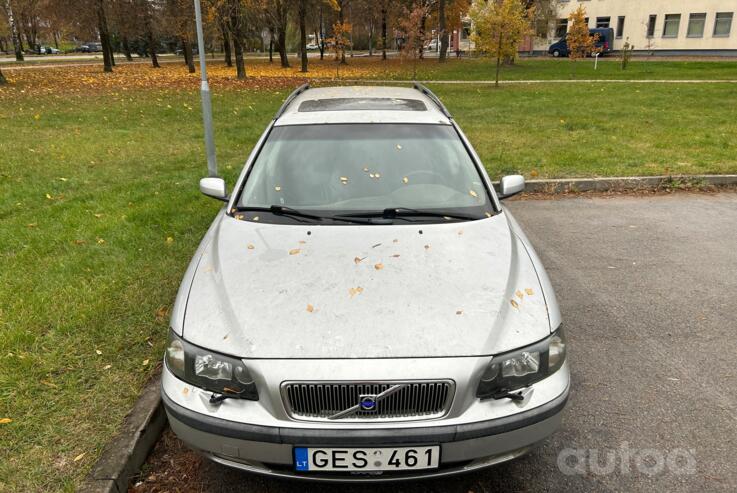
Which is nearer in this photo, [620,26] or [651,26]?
[651,26]

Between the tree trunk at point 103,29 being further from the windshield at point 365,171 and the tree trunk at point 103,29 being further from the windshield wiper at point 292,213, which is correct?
the windshield wiper at point 292,213

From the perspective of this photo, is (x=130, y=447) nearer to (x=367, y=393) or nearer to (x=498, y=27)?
(x=367, y=393)

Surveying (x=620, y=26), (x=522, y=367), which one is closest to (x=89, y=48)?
(x=620, y=26)

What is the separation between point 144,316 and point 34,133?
9358 mm

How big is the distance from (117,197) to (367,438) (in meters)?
5.78

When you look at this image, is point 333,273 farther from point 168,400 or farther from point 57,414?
point 57,414

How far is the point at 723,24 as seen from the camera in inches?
1706

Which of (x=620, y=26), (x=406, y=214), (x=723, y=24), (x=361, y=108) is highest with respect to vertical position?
(x=620, y=26)

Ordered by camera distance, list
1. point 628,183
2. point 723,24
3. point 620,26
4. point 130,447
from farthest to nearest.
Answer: point 620,26 < point 723,24 < point 628,183 < point 130,447

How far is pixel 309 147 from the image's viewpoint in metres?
3.61

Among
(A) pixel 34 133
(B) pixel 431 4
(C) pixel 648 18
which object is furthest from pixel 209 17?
(C) pixel 648 18

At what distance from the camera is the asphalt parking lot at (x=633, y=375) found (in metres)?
2.67

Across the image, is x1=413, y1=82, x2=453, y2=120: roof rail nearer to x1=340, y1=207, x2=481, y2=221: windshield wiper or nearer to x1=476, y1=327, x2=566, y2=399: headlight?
x1=340, y1=207, x2=481, y2=221: windshield wiper

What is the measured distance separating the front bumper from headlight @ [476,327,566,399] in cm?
8
